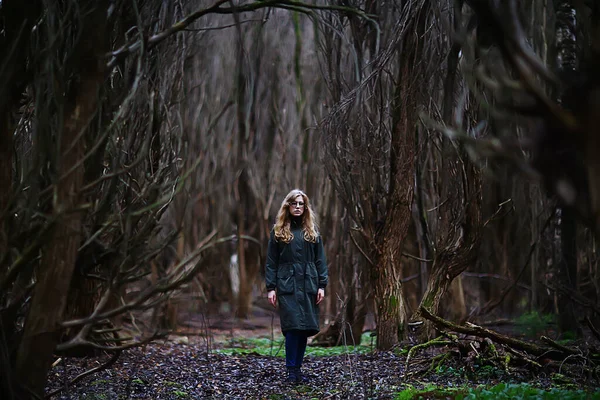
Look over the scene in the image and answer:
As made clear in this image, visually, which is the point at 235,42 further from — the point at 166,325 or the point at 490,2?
the point at 490,2

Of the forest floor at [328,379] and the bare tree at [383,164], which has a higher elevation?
the bare tree at [383,164]

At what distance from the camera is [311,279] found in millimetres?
7191

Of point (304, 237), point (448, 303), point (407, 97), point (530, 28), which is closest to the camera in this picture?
point (304, 237)

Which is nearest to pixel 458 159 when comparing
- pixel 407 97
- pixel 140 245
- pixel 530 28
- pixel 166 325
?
pixel 407 97

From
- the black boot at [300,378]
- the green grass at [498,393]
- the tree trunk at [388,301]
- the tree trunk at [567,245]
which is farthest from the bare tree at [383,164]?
the green grass at [498,393]

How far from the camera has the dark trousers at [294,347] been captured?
6973 millimetres

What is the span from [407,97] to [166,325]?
25.0 feet

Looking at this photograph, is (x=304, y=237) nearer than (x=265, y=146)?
Yes

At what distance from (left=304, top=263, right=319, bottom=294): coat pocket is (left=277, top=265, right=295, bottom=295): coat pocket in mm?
142

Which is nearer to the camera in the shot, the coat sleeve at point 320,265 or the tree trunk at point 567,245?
the coat sleeve at point 320,265

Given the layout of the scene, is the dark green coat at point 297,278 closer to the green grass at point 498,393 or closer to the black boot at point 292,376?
the black boot at point 292,376

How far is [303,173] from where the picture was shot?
62.6 ft

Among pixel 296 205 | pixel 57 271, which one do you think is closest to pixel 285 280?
pixel 296 205

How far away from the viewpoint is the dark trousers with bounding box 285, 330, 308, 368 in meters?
6.97
